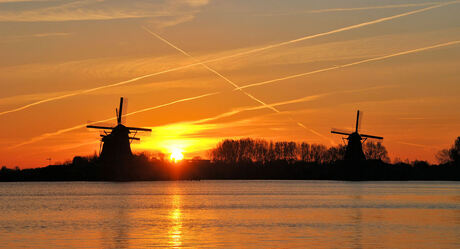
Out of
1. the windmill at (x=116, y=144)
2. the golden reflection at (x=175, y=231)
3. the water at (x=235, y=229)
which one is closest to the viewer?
the golden reflection at (x=175, y=231)

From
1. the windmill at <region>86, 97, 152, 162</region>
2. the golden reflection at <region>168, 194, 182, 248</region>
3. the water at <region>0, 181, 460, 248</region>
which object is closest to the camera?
the golden reflection at <region>168, 194, 182, 248</region>

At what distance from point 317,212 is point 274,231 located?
24257mm

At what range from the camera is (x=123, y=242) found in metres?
45.7

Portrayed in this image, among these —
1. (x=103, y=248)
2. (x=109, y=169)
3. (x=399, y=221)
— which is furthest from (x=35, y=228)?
(x=109, y=169)

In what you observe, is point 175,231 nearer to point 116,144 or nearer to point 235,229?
point 235,229

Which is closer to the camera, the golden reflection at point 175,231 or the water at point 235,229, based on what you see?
the golden reflection at point 175,231

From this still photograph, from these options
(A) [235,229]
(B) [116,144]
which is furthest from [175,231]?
(B) [116,144]

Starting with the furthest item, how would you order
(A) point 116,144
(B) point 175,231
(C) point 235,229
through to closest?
(A) point 116,144, (C) point 235,229, (B) point 175,231

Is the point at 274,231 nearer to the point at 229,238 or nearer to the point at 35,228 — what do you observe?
the point at 229,238

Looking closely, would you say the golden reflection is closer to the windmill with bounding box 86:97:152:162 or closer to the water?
the water

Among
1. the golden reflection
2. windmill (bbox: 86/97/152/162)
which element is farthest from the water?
windmill (bbox: 86/97/152/162)

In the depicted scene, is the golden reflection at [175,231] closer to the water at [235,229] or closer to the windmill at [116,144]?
the water at [235,229]

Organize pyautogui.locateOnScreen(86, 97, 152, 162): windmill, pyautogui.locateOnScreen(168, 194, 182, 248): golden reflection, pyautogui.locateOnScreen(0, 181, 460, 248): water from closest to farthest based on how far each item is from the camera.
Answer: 1. pyautogui.locateOnScreen(168, 194, 182, 248): golden reflection
2. pyautogui.locateOnScreen(0, 181, 460, 248): water
3. pyautogui.locateOnScreen(86, 97, 152, 162): windmill

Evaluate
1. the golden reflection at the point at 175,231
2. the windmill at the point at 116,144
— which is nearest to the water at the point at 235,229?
the golden reflection at the point at 175,231
